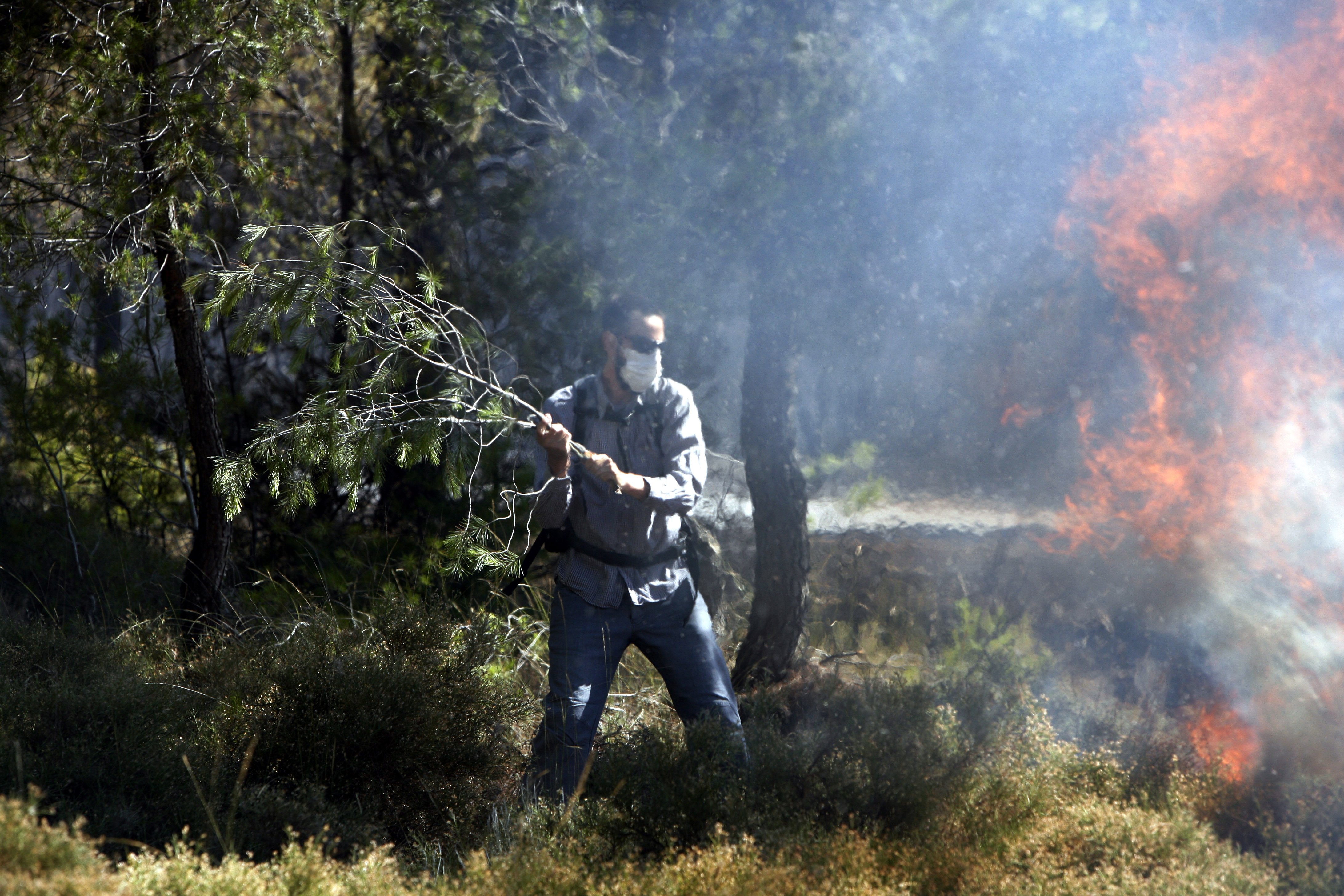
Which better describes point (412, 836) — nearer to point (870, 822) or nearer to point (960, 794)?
point (870, 822)

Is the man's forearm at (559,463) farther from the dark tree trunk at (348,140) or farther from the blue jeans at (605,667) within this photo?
the dark tree trunk at (348,140)

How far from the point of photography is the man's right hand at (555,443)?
10.6 ft

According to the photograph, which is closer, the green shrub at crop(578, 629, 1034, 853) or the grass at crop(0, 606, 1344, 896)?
the grass at crop(0, 606, 1344, 896)

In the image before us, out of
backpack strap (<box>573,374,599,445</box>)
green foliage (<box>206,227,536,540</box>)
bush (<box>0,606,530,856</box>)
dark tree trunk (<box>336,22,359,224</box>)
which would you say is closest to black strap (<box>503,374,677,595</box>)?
backpack strap (<box>573,374,599,445</box>)

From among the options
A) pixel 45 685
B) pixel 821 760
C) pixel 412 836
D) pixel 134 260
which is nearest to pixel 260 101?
pixel 134 260

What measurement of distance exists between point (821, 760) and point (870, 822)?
12.2 inches

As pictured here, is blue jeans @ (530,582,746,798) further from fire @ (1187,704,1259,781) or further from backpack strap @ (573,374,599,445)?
fire @ (1187,704,1259,781)

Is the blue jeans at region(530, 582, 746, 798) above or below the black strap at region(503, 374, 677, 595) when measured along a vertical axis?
below

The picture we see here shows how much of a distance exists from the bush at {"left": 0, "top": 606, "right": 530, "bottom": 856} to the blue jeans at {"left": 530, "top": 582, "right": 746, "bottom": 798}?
510 millimetres

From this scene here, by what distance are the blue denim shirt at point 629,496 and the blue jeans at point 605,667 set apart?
65 millimetres

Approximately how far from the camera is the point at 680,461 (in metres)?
3.45

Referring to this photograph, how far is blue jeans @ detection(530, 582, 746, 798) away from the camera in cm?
328

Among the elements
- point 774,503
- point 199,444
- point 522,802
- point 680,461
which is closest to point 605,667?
point 522,802

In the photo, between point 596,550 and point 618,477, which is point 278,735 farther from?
point 618,477
